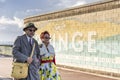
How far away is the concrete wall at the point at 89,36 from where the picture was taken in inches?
671

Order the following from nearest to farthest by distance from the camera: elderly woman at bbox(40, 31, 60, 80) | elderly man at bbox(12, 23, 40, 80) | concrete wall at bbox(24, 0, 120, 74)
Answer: elderly man at bbox(12, 23, 40, 80) → elderly woman at bbox(40, 31, 60, 80) → concrete wall at bbox(24, 0, 120, 74)

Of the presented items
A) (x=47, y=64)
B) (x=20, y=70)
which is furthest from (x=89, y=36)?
(x=20, y=70)

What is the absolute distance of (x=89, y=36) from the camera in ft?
62.8

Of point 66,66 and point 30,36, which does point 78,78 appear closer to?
point 66,66

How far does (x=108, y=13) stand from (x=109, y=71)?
2.86 metres

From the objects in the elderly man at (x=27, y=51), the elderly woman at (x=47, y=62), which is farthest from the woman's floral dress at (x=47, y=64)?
the elderly man at (x=27, y=51)

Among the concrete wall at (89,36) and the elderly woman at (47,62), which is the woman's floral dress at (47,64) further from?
the concrete wall at (89,36)

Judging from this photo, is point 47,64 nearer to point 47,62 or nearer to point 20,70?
point 47,62

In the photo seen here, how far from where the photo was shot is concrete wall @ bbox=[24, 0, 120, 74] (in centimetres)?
1703

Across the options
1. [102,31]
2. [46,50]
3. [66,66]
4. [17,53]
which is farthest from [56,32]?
[17,53]

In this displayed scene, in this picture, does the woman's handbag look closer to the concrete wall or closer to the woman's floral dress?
the woman's floral dress

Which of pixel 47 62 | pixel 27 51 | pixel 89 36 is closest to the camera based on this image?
pixel 27 51

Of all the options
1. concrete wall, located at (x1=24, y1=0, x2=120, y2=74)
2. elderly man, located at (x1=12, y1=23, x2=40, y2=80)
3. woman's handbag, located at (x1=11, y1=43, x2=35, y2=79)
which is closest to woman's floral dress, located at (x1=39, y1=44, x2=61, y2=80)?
elderly man, located at (x1=12, y1=23, x2=40, y2=80)

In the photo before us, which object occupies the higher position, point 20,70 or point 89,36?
point 89,36
